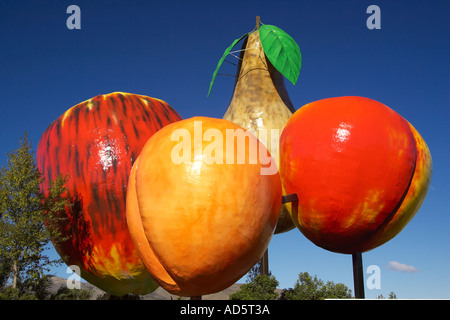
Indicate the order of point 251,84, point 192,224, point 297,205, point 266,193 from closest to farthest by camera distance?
1. point 192,224
2. point 266,193
3. point 297,205
4. point 251,84

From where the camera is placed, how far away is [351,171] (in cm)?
577

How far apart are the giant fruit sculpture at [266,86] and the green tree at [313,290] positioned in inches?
62.3

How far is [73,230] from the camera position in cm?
749

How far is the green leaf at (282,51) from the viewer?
26.4 feet

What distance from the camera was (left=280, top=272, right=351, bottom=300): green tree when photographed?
351 inches

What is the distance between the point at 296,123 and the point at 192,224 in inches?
98.7

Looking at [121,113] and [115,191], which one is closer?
[115,191]

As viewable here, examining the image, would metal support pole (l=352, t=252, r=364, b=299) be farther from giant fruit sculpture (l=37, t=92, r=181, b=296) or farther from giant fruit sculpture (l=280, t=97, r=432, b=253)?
giant fruit sculpture (l=37, t=92, r=181, b=296)

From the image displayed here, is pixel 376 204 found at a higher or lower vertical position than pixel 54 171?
lower

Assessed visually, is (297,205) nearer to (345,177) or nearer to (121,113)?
(345,177)

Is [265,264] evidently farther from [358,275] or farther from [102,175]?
[102,175]

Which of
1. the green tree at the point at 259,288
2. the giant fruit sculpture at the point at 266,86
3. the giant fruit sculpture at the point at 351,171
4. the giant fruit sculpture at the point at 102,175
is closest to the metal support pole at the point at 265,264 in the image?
the green tree at the point at 259,288

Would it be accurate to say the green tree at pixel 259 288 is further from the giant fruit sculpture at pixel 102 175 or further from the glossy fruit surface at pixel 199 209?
the glossy fruit surface at pixel 199 209
